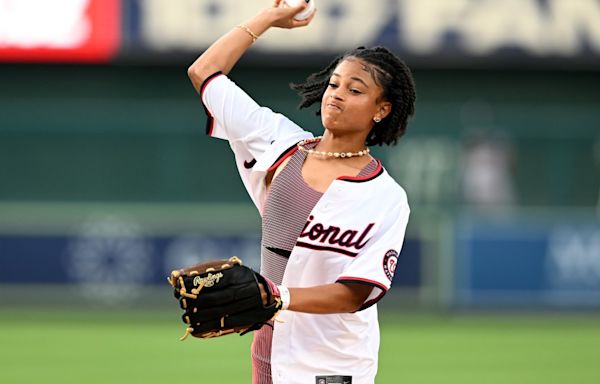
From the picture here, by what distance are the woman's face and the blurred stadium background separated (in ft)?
21.0

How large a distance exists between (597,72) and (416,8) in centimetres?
291

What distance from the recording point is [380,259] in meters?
4.46

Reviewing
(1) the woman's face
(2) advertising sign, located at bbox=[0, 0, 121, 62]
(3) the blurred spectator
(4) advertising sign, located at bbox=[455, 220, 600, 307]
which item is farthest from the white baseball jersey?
(2) advertising sign, located at bbox=[0, 0, 121, 62]

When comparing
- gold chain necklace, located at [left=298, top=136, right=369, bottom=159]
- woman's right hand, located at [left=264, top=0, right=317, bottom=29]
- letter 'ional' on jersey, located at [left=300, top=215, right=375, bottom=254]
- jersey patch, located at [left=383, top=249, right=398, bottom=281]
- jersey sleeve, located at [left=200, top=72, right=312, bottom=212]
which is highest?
woman's right hand, located at [left=264, top=0, right=317, bottom=29]

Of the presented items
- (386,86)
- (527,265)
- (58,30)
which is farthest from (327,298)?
(58,30)

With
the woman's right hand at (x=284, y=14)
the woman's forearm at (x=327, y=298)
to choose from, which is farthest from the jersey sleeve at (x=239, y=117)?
the woman's forearm at (x=327, y=298)

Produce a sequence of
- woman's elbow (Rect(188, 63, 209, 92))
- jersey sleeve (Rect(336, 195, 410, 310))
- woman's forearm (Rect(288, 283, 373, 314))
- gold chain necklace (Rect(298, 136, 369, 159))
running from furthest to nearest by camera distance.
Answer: woman's elbow (Rect(188, 63, 209, 92)), gold chain necklace (Rect(298, 136, 369, 159)), jersey sleeve (Rect(336, 195, 410, 310)), woman's forearm (Rect(288, 283, 373, 314))

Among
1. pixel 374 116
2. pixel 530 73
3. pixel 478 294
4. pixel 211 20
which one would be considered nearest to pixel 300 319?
pixel 374 116

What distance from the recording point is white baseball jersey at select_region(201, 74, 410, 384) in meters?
4.50

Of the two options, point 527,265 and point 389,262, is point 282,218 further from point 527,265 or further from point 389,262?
point 527,265

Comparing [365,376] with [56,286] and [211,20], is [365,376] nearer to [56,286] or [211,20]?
[56,286]

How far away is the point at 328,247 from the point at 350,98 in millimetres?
537

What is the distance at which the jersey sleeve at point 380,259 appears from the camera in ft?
14.5

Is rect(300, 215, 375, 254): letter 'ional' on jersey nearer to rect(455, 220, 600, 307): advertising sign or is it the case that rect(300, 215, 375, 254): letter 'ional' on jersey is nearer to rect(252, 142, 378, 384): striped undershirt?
rect(252, 142, 378, 384): striped undershirt
